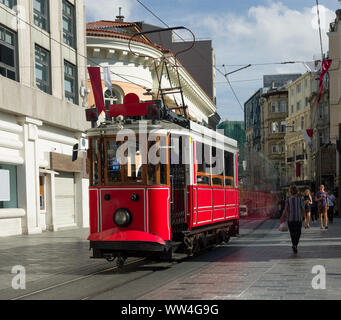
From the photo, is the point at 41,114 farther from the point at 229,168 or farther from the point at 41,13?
the point at 229,168

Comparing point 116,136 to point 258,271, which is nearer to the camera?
point 258,271

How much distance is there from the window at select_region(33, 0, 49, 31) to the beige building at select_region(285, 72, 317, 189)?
48.5 meters

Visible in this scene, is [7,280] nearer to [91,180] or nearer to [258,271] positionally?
[91,180]

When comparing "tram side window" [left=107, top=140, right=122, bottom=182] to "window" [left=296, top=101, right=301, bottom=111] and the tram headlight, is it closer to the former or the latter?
the tram headlight

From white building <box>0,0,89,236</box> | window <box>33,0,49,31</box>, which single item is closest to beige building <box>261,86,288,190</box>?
white building <box>0,0,89,236</box>

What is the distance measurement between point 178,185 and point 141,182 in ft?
4.32

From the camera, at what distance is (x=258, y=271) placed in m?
10.4

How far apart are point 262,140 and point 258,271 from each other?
8837 centimetres

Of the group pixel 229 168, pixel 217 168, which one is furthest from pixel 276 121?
pixel 217 168

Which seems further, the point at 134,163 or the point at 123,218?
the point at 134,163

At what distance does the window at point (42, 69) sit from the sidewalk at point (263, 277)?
12079 millimetres

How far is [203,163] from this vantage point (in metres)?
13.4

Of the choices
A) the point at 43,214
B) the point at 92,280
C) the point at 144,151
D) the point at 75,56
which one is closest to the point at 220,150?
the point at 144,151

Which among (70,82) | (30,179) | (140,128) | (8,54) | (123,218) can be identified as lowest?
(123,218)
